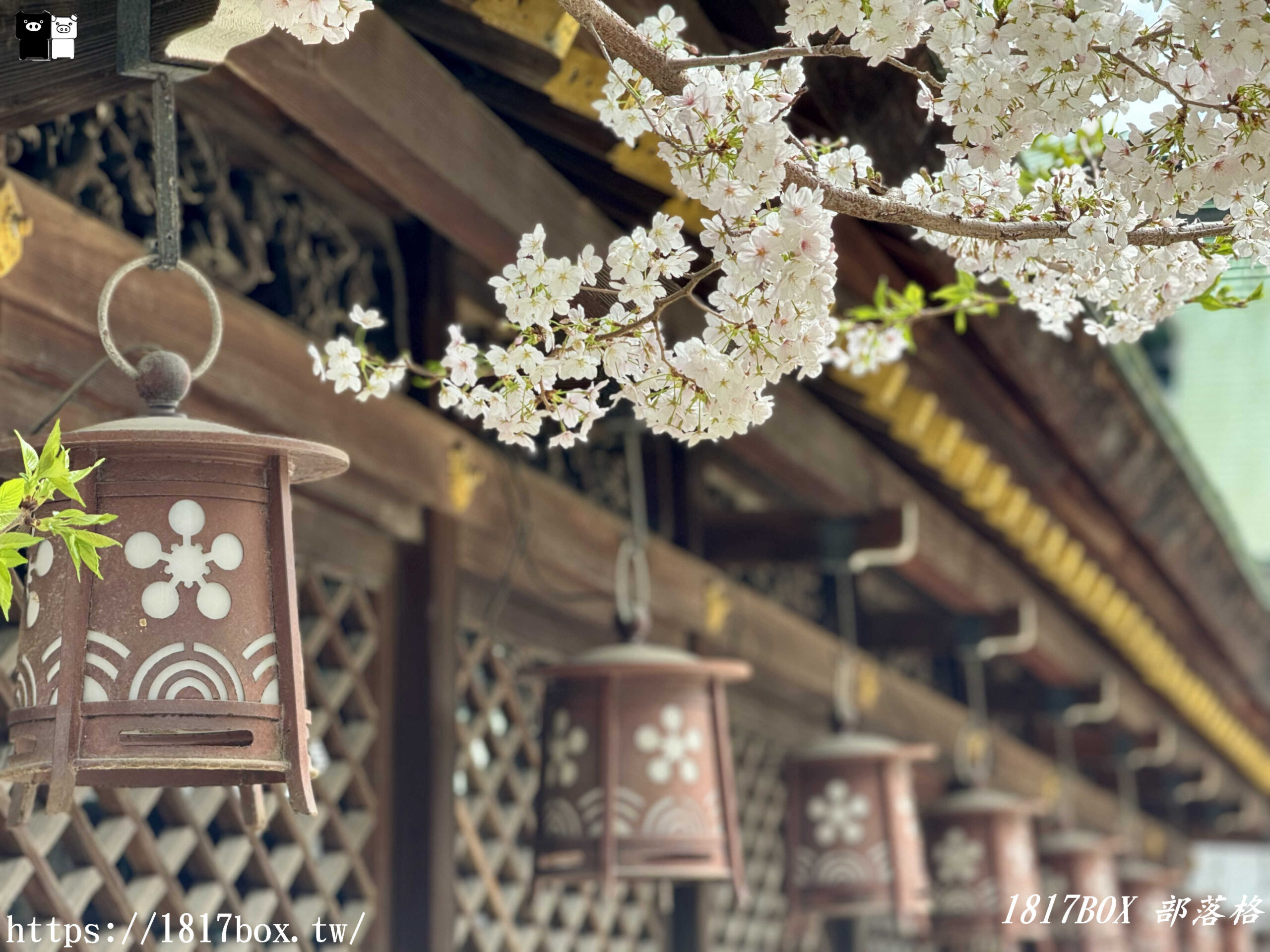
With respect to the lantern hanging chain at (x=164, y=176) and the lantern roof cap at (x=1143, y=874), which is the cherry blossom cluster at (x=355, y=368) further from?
the lantern roof cap at (x=1143, y=874)

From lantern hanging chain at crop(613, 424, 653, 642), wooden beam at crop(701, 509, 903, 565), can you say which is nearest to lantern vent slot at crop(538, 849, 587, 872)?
lantern hanging chain at crop(613, 424, 653, 642)

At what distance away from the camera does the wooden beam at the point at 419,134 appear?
8.12 feet

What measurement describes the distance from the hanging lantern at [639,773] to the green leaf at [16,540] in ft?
6.53

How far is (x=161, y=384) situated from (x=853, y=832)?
9.93ft

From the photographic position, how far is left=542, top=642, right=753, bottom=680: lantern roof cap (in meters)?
3.46

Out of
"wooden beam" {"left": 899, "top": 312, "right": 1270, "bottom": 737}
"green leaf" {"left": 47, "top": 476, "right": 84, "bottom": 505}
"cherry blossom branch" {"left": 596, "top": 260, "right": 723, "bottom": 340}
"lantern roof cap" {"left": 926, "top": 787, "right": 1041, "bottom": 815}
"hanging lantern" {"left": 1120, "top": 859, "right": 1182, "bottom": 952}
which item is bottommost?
"hanging lantern" {"left": 1120, "top": 859, "right": 1182, "bottom": 952}

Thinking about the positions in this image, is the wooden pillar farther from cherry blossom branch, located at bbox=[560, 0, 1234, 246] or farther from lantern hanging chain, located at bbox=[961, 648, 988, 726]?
lantern hanging chain, located at bbox=[961, 648, 988, 726]

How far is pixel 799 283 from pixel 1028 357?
2.90 meters

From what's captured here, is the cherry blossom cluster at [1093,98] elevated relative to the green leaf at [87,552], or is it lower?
elevated

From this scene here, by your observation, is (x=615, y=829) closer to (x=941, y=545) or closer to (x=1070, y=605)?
(x=941, y=545)

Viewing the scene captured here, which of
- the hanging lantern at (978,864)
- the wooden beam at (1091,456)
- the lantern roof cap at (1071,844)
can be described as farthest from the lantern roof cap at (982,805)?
the lantern roof cap at (1071,844)

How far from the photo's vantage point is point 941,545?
216 inches

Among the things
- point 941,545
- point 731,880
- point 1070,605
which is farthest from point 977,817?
point 731,880

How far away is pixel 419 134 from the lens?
2.74 m
